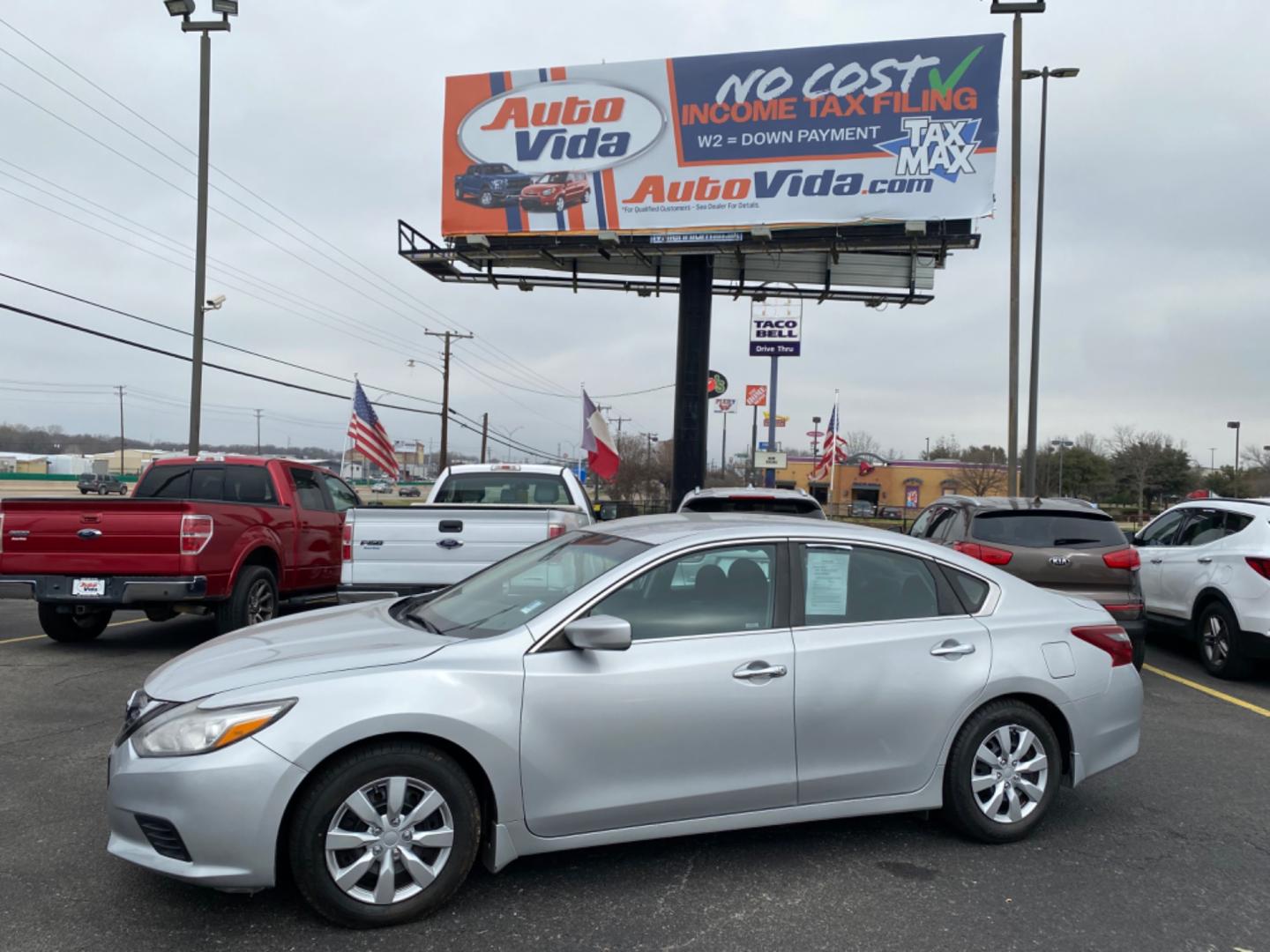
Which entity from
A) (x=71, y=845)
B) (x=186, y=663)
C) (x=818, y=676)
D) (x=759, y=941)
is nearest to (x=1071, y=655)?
(x=818, y=676)

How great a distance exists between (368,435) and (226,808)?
24976mm

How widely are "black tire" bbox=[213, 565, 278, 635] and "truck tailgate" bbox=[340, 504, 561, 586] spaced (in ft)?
3.69

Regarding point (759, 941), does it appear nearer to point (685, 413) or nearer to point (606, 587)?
point (606, 587)

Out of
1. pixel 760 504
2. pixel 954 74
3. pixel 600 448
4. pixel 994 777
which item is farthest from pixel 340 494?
pixel 954 74

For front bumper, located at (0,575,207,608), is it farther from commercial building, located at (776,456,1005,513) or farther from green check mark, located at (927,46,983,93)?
commercial building, located at (776,456,1005,513)

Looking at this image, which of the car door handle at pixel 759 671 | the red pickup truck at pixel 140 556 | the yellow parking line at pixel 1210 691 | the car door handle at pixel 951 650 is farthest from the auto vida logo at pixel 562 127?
the car door handle at pixel 759 671

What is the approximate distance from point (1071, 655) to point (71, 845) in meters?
4.72

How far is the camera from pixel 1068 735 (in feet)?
14.6

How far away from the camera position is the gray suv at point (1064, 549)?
7.67m

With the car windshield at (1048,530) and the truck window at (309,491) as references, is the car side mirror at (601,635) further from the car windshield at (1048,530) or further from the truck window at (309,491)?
the truck window at (309,491)

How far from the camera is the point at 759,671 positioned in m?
3.90

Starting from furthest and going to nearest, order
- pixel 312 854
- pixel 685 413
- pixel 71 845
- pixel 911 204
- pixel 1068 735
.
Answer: pixel 685 413 → pixel 911 204 → pixel 1068 735 → pixel 71 845 → pixel 312 854

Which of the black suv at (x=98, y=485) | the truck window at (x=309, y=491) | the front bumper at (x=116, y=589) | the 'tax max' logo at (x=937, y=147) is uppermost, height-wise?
the 'tax max' logo at (x=937, y=147)

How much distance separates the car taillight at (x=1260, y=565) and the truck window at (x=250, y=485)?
2096 millimetres
